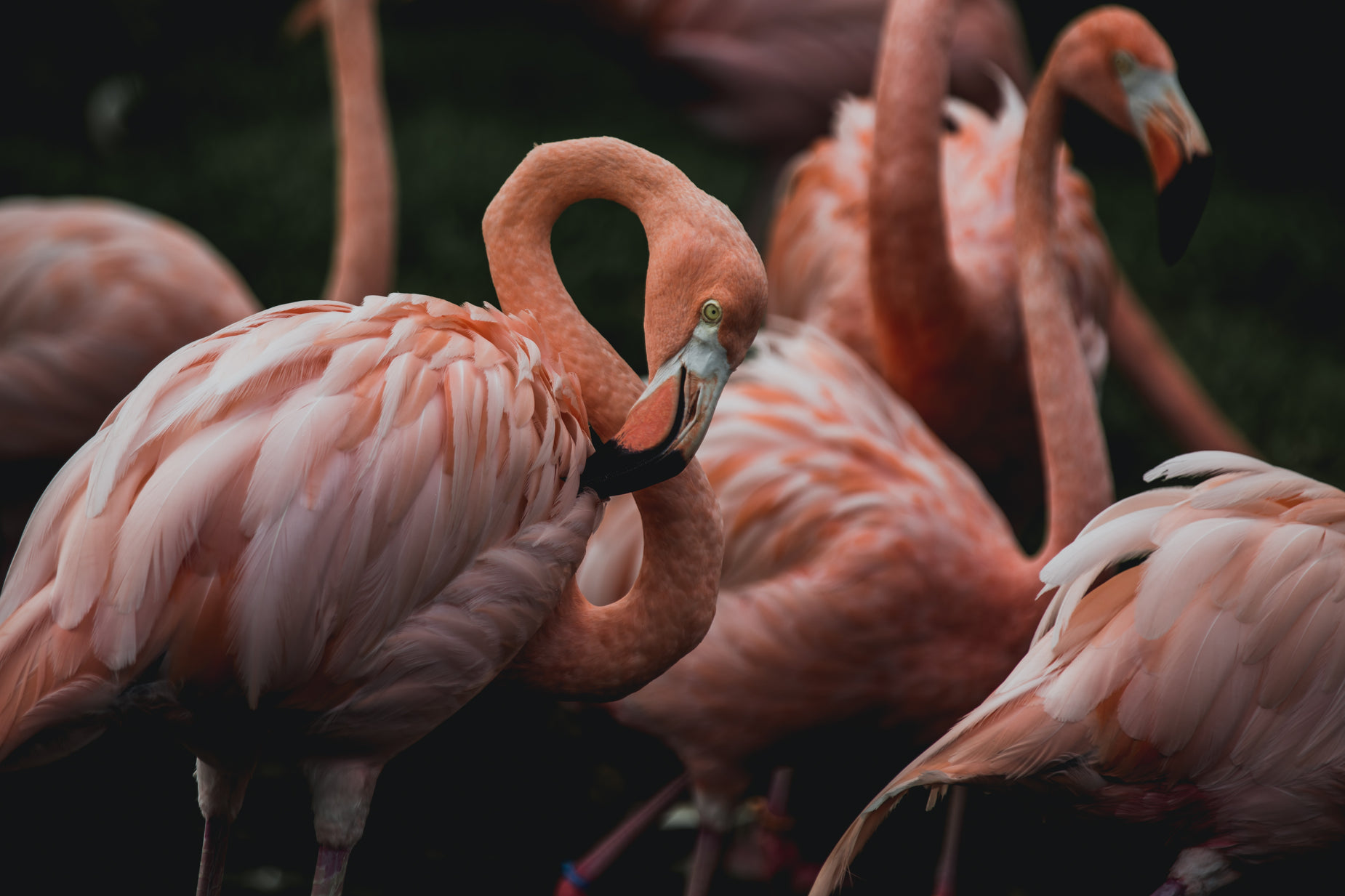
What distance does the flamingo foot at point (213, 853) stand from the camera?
2.04 metres

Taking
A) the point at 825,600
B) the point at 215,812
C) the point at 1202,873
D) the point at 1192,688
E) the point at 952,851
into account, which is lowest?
the point at 952,851

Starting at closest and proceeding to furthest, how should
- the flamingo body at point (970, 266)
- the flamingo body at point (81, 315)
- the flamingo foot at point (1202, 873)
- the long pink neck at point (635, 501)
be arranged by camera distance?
the long pink neck at point (635, 501) < the flamingo foot at point (1202, 873) < the flamingo body at point (970, 266) < the flamingo body at point (81, 315)

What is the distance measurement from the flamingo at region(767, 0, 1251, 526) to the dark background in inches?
35.1

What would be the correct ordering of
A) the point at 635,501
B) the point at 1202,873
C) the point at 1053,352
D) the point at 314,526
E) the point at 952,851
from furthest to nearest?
the point at 952,851
the point at 1053,352
the point at 1202,873
the point at 635,501
the point at 314,526

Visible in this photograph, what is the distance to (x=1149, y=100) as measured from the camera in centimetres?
267

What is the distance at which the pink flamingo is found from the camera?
349cm

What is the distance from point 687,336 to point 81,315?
235 centimetres

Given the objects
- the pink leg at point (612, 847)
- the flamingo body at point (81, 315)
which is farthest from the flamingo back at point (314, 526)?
the flamingo body at point (81, 315)

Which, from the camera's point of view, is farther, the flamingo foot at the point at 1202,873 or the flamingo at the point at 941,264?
the flamingo at the point at 941,264

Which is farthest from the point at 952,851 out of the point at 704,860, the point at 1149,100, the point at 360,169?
the point at 360,169

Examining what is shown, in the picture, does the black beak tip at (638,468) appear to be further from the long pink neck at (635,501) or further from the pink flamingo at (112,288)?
the pink flamingo at (112,288)

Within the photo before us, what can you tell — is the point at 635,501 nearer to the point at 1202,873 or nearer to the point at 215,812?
the point at 215,812

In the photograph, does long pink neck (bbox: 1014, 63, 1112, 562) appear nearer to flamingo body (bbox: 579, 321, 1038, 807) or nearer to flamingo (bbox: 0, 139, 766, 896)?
flamingo body (bbox: 579, 321, 1038, 807)

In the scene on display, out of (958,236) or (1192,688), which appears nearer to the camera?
(1192,688)
